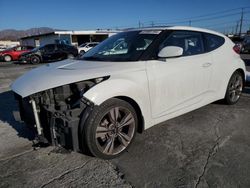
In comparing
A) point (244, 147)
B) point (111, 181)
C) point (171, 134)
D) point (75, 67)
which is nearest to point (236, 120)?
point (244, 147)

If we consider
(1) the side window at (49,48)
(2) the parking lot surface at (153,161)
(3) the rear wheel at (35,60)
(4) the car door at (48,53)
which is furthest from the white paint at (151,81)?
(1) the side window at (49,48)

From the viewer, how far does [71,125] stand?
241 cm

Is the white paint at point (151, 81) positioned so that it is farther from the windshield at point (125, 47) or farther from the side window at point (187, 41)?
the windshield at point (125, 47)

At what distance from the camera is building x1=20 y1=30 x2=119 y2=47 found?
35.3 metres

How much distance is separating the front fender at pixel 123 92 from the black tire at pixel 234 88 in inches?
88.6

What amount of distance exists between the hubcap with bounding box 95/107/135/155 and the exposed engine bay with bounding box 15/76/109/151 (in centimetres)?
30

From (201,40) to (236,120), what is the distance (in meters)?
1.55

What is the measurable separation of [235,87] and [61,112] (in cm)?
369

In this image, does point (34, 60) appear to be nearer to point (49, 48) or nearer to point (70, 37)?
point (49, 48)

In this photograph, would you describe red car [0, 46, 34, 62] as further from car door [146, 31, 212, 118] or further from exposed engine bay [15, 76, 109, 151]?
car door [146, 31, 212, 118]

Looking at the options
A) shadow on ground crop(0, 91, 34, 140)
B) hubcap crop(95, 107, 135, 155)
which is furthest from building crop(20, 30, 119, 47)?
hubcap crop(95, 107, 135, 155)

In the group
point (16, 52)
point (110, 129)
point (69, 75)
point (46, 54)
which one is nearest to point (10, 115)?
point (69, 75)

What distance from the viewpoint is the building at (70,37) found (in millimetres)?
35281

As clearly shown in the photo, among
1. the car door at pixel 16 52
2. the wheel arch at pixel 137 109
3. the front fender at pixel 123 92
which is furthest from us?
the car door at pixel 16 52
